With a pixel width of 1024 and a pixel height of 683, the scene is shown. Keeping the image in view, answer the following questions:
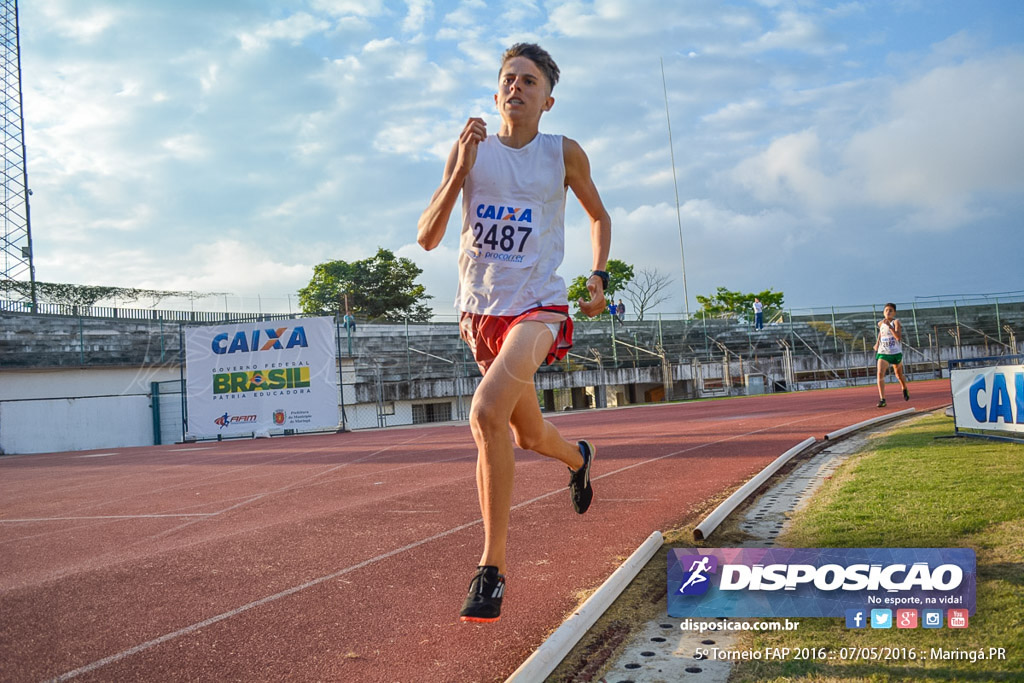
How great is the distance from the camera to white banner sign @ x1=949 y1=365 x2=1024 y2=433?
6.03m

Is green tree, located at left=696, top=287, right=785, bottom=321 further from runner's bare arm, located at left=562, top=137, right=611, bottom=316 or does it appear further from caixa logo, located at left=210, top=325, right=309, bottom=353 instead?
runner's bare arm, located at left=562, top=137, right=611, bottom=316

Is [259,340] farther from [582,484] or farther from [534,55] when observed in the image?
[534,55]

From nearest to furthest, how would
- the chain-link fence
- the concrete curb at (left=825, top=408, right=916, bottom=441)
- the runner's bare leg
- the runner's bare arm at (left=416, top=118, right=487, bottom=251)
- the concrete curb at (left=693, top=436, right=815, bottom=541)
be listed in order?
the runner's bare leg
the runner's bare arm at (left=416, top=118, right=487, bottom=251)
the concrete curb at (left=693, top=436, right=815, bottom=541)
the concrete curb at (left=825, top=408, right=916, bottom=441)
the chain-link fence

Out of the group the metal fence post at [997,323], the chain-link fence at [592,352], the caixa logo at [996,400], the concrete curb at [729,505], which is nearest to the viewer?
the concrete curb at [729,505]

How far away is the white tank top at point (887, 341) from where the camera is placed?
459 inches

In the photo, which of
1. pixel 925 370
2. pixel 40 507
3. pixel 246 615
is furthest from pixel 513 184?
pixel 925 370

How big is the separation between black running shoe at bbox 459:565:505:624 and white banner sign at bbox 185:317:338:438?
19.1 meters

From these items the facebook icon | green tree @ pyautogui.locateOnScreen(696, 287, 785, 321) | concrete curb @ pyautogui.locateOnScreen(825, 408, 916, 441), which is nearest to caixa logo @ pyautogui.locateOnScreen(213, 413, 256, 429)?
concrete curb @ pyautogui.locateOnScreen(825, 408, 916, 441)

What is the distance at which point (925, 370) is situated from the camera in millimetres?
34812

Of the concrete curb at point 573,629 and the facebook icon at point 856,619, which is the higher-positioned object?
the concrete curb at point 573,629

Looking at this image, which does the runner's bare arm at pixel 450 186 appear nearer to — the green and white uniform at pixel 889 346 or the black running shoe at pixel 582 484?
the black running shoe at pixel 582 484

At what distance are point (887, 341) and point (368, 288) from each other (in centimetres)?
4711

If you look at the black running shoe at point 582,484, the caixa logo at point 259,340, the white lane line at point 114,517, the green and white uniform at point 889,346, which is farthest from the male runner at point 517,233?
the caixa logo at point 259,340

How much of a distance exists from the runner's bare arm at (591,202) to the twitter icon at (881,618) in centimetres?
148
